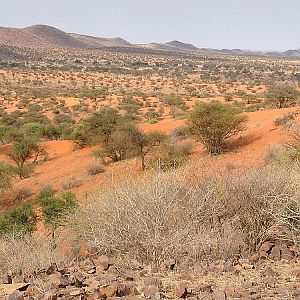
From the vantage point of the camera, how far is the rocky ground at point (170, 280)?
5.49 m

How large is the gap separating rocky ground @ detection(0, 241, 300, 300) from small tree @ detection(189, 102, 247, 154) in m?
12.3

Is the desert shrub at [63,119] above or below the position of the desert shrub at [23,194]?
above

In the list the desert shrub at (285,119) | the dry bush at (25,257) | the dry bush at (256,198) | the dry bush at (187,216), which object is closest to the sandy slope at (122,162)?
the desert shrub at (285,119)

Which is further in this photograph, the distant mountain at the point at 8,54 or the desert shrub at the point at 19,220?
the distant mountain at the point at 8,54

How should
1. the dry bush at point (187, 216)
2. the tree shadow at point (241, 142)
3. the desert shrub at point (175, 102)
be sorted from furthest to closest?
the desert shrub at point (175, 102), the tree shadow at point (241, 142), the dry bush at point (187, 216)

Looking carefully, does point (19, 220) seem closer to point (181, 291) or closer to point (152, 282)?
point (152, 282)

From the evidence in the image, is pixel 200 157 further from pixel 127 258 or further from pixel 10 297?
pixel 10 297

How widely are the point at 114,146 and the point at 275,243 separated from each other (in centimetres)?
1382

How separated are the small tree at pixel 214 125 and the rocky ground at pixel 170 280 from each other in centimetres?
1226

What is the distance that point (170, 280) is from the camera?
6316 mm

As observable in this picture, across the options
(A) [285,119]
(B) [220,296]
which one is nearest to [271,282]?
(B) [220,296]

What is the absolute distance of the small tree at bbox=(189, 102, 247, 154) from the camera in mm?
19766

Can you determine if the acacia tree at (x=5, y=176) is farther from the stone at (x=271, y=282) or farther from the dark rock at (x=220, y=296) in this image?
the dark rock at (x=220, y=296)

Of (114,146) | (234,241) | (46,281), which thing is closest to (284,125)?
(114,146)
